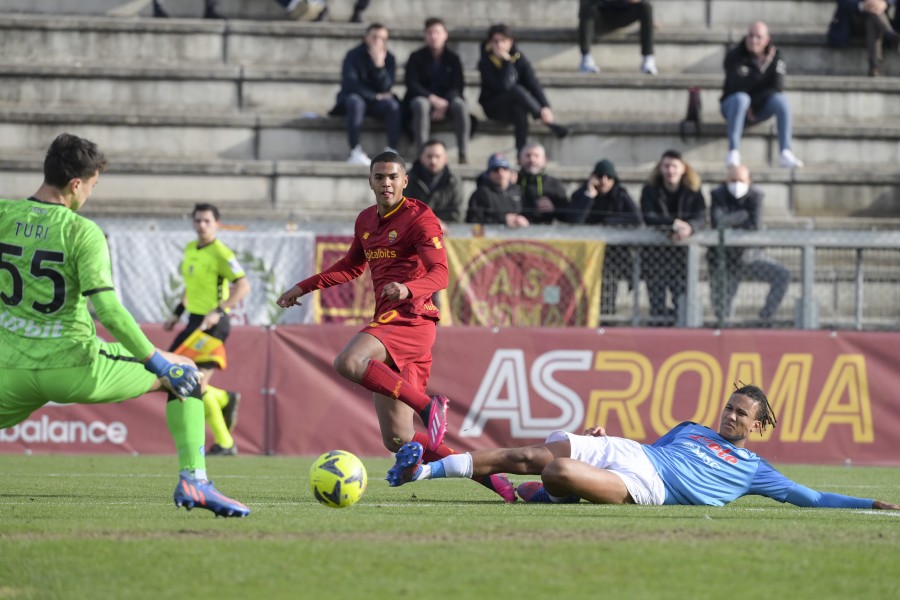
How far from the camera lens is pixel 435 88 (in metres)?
19.3

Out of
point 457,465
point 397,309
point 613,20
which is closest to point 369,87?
point 613,20

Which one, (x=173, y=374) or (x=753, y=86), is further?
(x=753, y=86)

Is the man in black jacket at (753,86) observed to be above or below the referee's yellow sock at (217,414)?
above

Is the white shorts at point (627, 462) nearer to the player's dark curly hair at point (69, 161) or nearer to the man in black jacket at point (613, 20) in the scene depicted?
the player's dark curly hair at point (69, 161)

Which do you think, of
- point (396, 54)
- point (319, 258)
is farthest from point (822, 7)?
point (319, 258)

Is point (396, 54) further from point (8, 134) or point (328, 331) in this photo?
point (328, 331)

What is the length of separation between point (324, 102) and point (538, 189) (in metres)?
5.20

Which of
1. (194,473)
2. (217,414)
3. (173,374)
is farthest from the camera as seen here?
(217,414)

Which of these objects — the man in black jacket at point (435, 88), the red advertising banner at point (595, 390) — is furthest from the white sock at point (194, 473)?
the man in black jacket at point (435, 88)

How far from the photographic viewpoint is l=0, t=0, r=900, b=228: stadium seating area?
63.2 feet

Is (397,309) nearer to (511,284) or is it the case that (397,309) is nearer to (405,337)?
(405,337)

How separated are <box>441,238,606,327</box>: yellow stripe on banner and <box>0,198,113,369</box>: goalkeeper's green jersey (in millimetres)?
8494

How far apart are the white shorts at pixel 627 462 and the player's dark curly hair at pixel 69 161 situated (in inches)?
137

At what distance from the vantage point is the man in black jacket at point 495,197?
16359 millimetres
